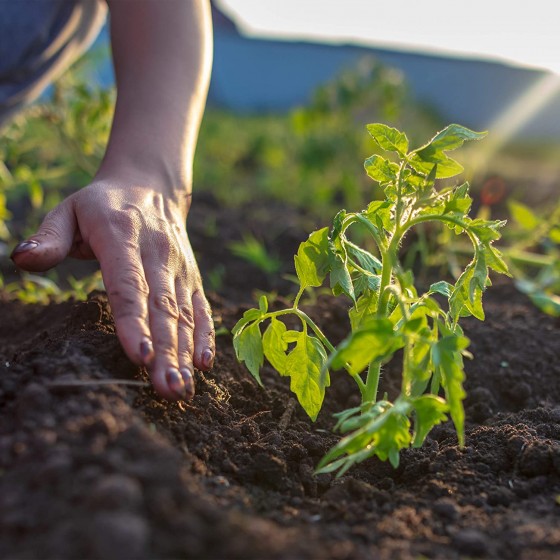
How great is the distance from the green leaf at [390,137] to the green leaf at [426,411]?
0.50 meters

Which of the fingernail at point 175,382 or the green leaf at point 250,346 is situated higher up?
the green leaf at point 250,346

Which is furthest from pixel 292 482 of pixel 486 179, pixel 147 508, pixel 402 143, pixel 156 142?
pixel 486 179

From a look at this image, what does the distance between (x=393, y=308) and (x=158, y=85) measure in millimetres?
1073

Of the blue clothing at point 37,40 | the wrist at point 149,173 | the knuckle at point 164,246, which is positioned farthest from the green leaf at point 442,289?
the blue clothing at point 37,40

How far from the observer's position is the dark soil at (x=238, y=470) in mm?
959

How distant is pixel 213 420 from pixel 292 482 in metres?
0.26

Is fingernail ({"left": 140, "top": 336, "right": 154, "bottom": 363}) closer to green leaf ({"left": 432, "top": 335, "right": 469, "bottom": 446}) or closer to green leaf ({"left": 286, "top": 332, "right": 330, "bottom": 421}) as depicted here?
green leaf ({"left": 286, "top": 332, "right": 330, "bottom": 421})

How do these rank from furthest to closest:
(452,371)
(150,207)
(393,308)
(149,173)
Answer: (149,173) < (150,207) < (393,308) < (452,371)

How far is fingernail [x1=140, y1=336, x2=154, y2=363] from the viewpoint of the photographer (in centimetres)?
144

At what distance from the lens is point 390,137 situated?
1439 mm

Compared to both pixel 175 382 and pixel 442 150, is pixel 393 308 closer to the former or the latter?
pixel 442 150

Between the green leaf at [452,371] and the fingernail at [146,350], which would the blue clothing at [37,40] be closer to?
the fingernail at [146,350]

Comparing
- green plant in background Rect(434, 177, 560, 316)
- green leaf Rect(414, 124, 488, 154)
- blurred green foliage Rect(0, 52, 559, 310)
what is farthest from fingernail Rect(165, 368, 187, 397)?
blurred green foliage Rect(0, 52, 559, 310)

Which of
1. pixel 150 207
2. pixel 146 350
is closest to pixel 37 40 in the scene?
pixel 150 207
